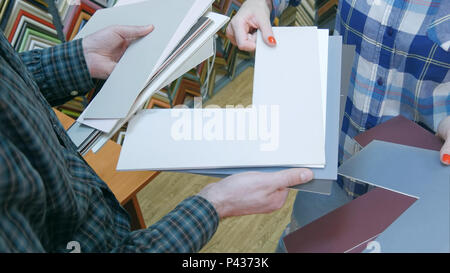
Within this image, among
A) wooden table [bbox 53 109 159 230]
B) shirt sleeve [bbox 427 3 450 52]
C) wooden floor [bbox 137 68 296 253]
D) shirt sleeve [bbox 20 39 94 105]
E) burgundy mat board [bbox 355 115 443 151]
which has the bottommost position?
wooden floor [bbox 137 68 296 253]

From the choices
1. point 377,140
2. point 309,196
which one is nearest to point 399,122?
point 377,140

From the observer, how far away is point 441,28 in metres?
0.76

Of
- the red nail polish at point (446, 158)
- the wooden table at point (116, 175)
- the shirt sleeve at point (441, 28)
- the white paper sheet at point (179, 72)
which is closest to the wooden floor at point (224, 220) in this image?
the wooden table at point (116, 175)

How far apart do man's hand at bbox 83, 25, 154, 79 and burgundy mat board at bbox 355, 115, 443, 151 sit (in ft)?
2.09

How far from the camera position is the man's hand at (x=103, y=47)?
1.02 meters

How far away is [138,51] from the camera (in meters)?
0.97

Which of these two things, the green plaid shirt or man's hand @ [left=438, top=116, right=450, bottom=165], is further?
man's hand @ [left=438, top=116, right=450, bottom=165]

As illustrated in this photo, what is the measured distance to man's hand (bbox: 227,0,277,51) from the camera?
936 mm

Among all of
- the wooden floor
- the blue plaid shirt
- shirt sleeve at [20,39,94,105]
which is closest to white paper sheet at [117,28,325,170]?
the blue plaid shirt

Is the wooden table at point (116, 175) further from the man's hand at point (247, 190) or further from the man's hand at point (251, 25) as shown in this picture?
the man's hand at point (251, 25)

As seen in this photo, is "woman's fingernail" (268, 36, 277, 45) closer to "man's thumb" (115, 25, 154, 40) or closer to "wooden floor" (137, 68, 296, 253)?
"man's thumb" (115, 25, 154, 40)

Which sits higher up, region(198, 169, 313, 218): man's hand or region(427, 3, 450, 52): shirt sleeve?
region(427, 3, 450, 52): shirt sleeve

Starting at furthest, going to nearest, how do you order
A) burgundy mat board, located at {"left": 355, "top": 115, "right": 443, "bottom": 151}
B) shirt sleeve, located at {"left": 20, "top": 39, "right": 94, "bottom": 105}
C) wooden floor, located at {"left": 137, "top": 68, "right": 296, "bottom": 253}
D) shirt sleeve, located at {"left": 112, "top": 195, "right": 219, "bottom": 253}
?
wooden floor, located at {"left": 137, "top": 68, "right": 296, "bottom": 253}, shirt sleeve, located at {"left": 20, "top": 39, "right": 94, "bottom": 105}, burgundy mat board, located at {"left": 355, "top": 115, "right": 443, "bottom": 151}, shirt sleeve, located at {"left": 112, "top": 195, "right": 219, "bottom": 253}
